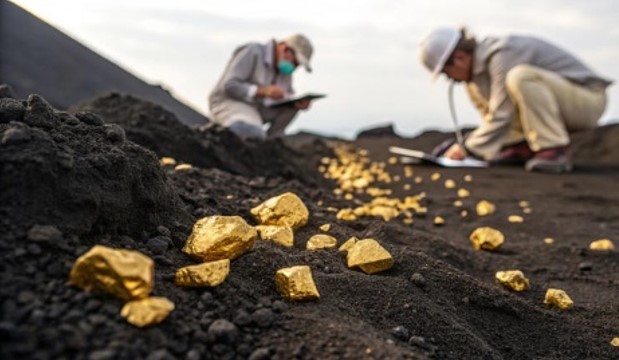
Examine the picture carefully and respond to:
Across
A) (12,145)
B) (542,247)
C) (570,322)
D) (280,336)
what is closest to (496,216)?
(542,247)

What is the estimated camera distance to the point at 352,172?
12.6ft

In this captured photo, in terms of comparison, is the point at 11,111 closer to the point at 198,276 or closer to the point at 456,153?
the point at 198,276

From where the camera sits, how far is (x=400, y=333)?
101 centimetres

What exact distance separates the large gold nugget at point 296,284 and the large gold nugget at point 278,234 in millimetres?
299

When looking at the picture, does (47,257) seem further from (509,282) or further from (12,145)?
(509,282)

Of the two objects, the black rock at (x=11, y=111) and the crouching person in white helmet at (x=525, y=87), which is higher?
the black rock at (x=11, y=111)

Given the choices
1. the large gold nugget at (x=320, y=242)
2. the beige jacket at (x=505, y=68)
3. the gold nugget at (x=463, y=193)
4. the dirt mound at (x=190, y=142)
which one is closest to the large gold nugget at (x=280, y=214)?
the large gold nugget at (x=320, y=242)

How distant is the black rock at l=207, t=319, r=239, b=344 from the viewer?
2.75 ft

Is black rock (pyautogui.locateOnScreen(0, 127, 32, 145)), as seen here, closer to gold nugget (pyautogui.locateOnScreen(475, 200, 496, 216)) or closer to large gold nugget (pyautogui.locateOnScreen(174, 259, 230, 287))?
large gold nugget (pyautogui.locateOnScreen(174, 259, 230, 287))

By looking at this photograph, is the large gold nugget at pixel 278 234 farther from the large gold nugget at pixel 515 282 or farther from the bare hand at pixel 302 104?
the bare hand at pixel 302 104

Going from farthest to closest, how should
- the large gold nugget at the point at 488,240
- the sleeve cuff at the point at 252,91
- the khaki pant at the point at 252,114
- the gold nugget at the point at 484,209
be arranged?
the khaki pant at the point at 252,114, the sleeve cuff at the point at 252,91, the gold nugget at the point at 484,209, the large gold nugget at the point at 488,240

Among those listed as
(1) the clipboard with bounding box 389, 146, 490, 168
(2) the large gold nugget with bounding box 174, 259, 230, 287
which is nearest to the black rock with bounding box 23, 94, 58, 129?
(2) the large gold nugget with bounding box 174, 259, 230, 287

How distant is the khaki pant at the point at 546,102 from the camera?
4082 millimetres

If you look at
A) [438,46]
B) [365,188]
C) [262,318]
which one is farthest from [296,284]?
[438,46]
